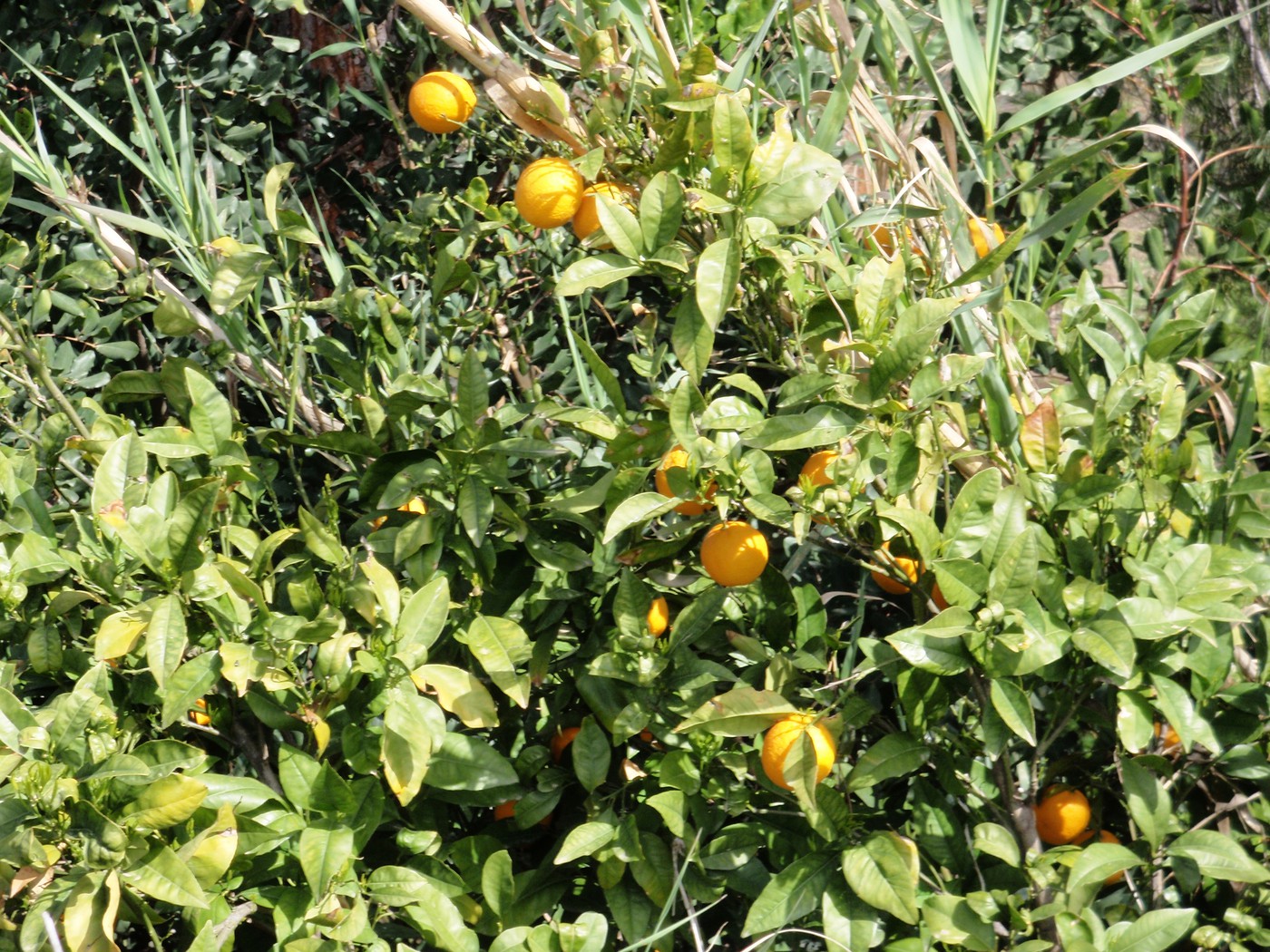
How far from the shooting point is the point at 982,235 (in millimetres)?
1317

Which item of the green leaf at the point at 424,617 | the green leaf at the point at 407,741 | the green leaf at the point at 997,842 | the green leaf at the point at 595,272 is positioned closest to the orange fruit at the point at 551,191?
the green leaf at the point at 595,272

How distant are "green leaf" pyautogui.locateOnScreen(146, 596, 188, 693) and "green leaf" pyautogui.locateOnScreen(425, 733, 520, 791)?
0.26 meters

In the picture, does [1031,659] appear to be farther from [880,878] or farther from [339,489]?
[339,489]

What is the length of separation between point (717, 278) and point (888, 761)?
460 mm

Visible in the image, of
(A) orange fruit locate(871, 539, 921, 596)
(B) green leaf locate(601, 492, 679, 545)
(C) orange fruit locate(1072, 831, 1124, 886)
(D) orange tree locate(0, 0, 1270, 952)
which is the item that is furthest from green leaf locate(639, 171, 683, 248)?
(C) orange fruit locate(1072, 831, 1124, 886)

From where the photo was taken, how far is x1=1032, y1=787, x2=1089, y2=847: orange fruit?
1234mm

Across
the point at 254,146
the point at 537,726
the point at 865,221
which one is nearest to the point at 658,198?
the point at 865,221

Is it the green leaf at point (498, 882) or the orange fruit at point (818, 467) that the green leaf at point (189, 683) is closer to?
the green leaf at point (498, 882)

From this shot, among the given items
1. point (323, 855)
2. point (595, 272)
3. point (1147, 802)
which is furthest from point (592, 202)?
point (1147, 802)

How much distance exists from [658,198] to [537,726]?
0.72m

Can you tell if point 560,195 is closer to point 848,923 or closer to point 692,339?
point 692,339

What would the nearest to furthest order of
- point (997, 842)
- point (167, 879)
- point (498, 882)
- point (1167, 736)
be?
point (167, 879)
point (997, 842)
point (498, 882)
point (1167, 736)

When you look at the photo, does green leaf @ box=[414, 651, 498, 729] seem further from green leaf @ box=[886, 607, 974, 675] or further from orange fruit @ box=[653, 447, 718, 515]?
green leaf @ box=[886, 607, 974, 675]

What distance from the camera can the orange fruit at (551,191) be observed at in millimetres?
1137
